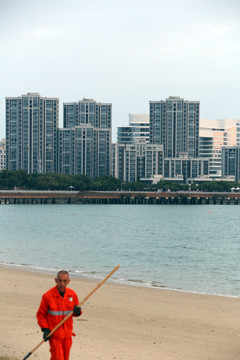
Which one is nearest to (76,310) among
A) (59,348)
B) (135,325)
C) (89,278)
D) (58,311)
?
(58,311)

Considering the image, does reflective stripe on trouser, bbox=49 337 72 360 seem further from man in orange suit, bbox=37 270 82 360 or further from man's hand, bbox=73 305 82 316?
man's hand, bbox=73 305 82 316

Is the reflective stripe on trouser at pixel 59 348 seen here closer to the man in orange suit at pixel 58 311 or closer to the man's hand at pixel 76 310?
the man in orange suit at pixel 58 311

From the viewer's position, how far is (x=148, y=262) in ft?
147

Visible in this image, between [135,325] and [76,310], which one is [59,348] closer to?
[76,310]

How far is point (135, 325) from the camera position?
64.2ft

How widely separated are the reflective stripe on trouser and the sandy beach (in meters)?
3.43

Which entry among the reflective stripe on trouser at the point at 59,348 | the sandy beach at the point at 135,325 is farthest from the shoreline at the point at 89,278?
the reflective stripe on trouser at the point at 59,348

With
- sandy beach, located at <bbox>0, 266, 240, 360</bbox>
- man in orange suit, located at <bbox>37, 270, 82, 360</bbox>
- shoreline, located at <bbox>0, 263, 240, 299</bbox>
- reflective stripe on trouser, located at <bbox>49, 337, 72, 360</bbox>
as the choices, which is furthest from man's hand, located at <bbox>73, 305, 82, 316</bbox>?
shoreline, located at <bbox>0, 263, 240, 299</bbox>

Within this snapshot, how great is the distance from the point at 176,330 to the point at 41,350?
14.4 feet

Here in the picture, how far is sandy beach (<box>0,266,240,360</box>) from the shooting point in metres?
16.1

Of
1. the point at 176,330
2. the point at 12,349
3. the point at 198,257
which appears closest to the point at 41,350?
the point at 12,349

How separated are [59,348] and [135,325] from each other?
8059 millimetres

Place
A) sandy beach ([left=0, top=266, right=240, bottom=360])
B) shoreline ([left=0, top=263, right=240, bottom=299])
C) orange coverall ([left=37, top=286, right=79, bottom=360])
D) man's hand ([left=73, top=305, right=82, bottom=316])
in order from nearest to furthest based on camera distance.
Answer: man's hand ([left=73, top=305, right=82, bottom=316])
orange coverall ([left=37, top=286, right=79, bottom=360])
sandy beach ([left=0, top=266, right=240, bottom=360])
shoreline ([left=0, top=263, right=240, bottom=299])

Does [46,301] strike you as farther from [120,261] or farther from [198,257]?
[198,257]
